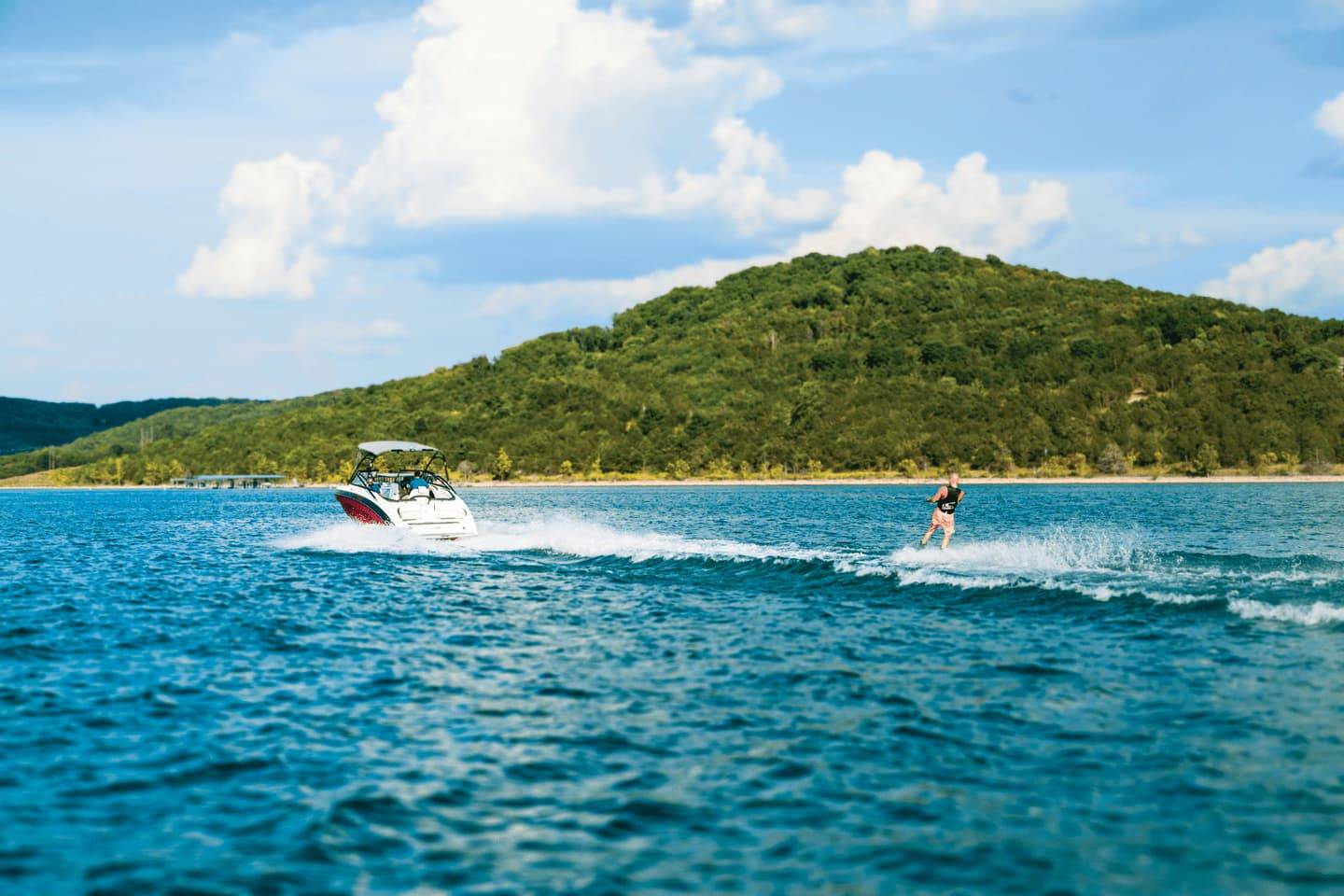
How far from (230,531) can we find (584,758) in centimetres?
6069

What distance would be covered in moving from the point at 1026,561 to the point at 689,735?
75.5 ft

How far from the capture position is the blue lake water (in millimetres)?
10211

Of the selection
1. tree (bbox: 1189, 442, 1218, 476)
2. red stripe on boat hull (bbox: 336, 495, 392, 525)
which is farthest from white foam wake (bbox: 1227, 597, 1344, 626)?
tree (bbox: 1189, 442, 1218, 476)

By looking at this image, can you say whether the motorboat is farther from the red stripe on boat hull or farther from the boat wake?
the boat wake

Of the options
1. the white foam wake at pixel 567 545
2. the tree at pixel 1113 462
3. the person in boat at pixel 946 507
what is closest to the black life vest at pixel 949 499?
the person in boat at pixel 946 507

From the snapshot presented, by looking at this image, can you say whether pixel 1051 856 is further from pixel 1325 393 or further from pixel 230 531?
pixel 1325 393

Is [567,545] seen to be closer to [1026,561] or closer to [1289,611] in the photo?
A: [1026,561]

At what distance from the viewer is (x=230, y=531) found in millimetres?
67938

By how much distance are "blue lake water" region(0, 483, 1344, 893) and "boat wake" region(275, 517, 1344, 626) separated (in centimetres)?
29

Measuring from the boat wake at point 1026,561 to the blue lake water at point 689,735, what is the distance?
287 millimetres

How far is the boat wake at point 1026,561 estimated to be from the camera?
86.6ft

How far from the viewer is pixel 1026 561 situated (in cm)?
3462

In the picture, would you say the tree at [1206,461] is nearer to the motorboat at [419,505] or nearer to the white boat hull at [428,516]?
the motorboat at [419,505]

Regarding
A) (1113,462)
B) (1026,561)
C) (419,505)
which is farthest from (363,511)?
(1113,462)
